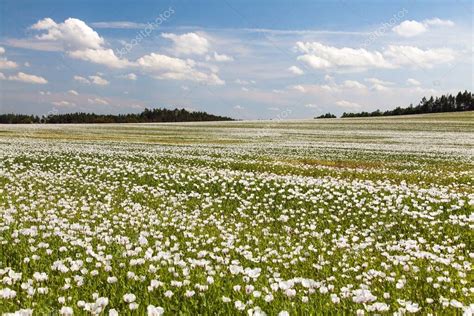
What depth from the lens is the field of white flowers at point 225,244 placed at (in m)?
5.12

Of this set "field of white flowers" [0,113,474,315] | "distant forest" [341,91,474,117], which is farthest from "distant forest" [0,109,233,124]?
"field of white flowers" [0,113,474,315]

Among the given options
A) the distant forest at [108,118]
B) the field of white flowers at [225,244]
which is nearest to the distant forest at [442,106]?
the distant forest at [108,118]

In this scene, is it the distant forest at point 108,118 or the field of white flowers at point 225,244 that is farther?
the distant forest at point 108,118

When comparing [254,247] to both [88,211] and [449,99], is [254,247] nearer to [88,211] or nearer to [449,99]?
[88,211]

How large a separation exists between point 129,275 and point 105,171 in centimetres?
1382

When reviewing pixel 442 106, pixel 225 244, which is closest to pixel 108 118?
pixel 442 106

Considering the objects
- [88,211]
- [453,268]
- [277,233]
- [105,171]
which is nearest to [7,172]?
[105,171]

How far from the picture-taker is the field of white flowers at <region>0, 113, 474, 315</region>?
5.12m

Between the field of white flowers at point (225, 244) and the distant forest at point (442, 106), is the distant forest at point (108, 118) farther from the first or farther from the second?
the field of white flowers at point (225, 244)

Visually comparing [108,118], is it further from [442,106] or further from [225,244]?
[225,244]

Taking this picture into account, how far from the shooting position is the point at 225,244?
8109 millimetres

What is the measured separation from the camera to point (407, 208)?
12.0 meters

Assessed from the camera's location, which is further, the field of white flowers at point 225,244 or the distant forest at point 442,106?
the distant forest at point 442,106

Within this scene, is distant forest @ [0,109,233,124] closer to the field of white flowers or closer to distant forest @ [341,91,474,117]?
distant forest @ [341,91,474,117]
